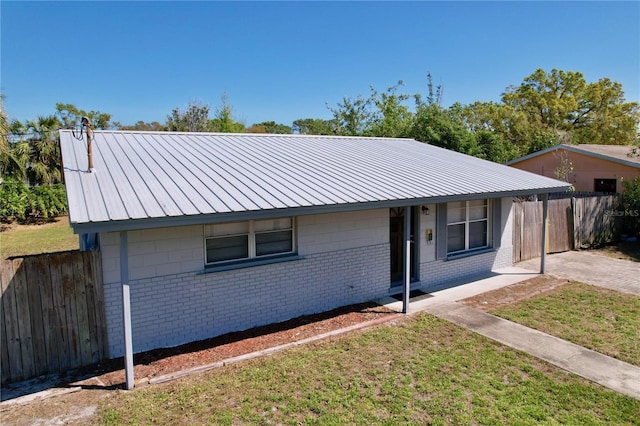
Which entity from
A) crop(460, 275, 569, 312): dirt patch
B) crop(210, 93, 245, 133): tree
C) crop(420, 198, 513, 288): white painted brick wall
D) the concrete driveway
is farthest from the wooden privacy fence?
crop(210, 93, 245, 133): tree

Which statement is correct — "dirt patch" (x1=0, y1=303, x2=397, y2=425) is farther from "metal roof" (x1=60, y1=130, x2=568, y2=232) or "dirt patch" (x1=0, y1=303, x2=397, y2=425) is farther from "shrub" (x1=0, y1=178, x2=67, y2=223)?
"shrub" (x1=0, y1=178, x2=67, y2=223)

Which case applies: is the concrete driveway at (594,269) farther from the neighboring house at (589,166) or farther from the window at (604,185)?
the window at (604,185)

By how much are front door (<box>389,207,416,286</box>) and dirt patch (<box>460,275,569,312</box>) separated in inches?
68.0

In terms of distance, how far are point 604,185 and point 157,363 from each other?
21.9 m

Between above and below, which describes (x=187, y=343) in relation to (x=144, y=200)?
below

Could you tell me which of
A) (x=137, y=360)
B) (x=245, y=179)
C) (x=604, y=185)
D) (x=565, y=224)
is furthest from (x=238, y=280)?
(x=604, y=185)

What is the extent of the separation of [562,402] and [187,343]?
5.82 meters

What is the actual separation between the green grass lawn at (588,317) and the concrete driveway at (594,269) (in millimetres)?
824

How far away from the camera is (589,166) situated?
20.5m

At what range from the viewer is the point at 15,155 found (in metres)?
22.0

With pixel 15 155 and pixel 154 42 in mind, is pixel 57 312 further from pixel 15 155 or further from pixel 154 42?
pixel 154 42

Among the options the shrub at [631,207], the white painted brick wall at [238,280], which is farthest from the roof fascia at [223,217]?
the shrub at [631,207]

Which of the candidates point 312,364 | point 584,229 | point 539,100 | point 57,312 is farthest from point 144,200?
point 539,100

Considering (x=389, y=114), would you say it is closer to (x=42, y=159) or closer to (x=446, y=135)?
(x=446, y=135)
